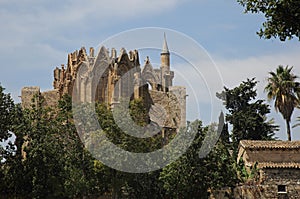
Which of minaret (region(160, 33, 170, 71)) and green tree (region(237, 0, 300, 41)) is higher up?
minaret (region(160, 33, 170, 71))

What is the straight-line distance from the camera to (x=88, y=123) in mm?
30156

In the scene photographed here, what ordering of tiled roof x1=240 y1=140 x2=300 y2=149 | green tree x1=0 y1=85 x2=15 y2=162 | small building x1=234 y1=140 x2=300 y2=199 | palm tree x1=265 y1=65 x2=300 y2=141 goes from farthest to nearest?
palm tree x1=265 y1=65 x2=300 y2=141 < tiled roof x1=240 y1=140 x2=300 y2=149 < small building x1=234 y1=140 x2=300 y2=199 < green tree x1=0 y1=85 x2=15 y2=162

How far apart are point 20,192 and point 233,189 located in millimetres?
12878

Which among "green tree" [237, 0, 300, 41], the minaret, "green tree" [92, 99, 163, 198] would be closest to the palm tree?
"green tree" [92, 99, 163, 198]

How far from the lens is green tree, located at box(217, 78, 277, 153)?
48.6m

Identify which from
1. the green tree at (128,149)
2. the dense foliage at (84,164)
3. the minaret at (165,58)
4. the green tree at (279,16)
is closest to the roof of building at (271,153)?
the dense foliage at (84,164)

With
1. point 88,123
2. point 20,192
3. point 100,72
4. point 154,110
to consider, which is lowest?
point 20,192

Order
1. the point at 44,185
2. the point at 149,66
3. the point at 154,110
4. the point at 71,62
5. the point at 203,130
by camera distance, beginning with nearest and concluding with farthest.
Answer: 1. the point at 44,185
2. the point at 203,130
3. the point at 154,110
4. the point at 71,62
5. the point at 149,66

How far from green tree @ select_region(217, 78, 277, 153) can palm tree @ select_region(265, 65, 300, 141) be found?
5.60m

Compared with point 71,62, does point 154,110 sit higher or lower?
lower

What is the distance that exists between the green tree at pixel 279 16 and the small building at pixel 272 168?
19.1 m

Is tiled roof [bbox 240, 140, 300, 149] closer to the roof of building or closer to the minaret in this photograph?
the roof of building

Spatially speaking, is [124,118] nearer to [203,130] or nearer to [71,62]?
[203,130]

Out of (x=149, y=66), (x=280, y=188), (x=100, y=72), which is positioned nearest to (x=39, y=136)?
(x=280, y=188)
